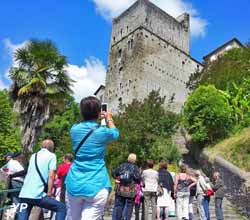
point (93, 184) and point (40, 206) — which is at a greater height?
point (93, 184)

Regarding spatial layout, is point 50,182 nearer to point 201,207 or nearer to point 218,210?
point 201,207

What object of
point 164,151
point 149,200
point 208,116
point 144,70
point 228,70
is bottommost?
point 149,200

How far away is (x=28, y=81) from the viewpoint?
58.9ft

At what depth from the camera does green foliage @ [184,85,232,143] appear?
2294cm

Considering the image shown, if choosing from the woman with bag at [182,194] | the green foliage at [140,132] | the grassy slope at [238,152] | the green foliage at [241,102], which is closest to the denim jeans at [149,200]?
the woman with bag at [182,194]

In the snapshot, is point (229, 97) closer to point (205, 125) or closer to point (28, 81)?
point (205, 125)

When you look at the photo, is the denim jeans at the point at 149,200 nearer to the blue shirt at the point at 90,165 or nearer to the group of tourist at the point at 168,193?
the group of tourist at the point at 168,193

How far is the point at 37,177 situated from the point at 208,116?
19.2 metres

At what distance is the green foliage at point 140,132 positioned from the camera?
881 inches

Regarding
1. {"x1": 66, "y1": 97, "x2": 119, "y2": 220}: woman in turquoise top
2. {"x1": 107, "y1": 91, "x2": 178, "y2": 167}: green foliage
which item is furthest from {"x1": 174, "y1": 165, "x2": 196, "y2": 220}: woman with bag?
{"x1": 107, "y1": 91, "x2": 178, "y2": 167}: green foliage

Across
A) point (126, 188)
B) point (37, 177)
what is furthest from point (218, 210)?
Answer: point (37, 177)

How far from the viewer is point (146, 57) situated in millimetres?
48844

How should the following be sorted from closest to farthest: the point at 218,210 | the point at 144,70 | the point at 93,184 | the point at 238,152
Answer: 1. the point at 93,184
2. the point at 218,210
3. the point at 238,152
4. the point at 144,70

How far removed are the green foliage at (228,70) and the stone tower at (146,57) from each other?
41.8 feet
